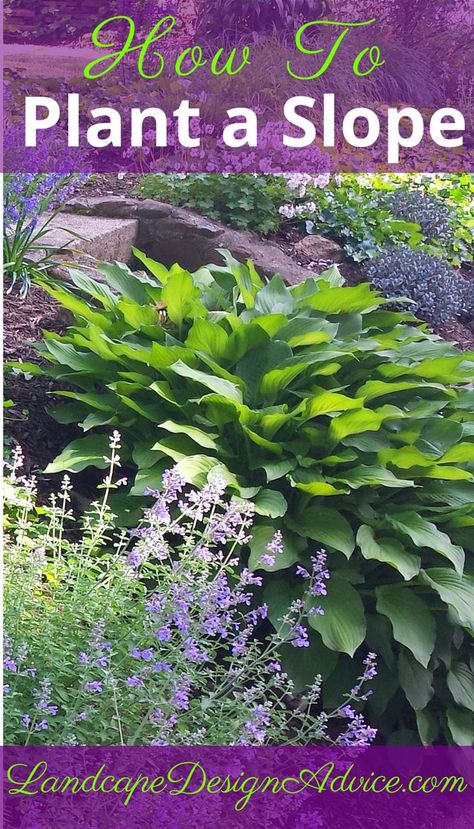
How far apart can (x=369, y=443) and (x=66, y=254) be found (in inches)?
84.0

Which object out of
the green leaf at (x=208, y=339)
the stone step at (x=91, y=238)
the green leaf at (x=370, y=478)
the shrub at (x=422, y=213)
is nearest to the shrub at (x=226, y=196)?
the stone step at (x=91, y=238)

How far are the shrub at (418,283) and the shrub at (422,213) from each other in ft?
3.21

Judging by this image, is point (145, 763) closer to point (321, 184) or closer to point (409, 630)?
point (409, 630)

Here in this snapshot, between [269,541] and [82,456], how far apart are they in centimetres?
76

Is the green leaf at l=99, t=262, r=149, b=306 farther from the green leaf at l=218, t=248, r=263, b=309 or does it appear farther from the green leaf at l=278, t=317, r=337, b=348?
the green leaf at l=278, t=317, r=337, b=348

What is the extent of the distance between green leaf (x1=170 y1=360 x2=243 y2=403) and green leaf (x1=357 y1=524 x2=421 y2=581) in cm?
60

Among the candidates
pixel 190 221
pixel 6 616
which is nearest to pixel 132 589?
pixel 6 616

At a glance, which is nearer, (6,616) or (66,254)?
(6,616)

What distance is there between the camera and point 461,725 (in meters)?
2.78

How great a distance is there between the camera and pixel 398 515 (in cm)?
291

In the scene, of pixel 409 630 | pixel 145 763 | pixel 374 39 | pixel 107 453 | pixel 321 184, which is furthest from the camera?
pixel 374 39

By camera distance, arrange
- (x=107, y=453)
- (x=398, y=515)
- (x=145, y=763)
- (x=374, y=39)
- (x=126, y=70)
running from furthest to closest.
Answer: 1. (x=374, y=39)
2. (x=126, y=70)
3. (x=107, y=453)
4. (x=398, y=515)
5. (x=145, y=763)

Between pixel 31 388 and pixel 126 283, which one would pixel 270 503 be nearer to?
pixel 31 388

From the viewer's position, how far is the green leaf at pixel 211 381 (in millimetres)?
3008
